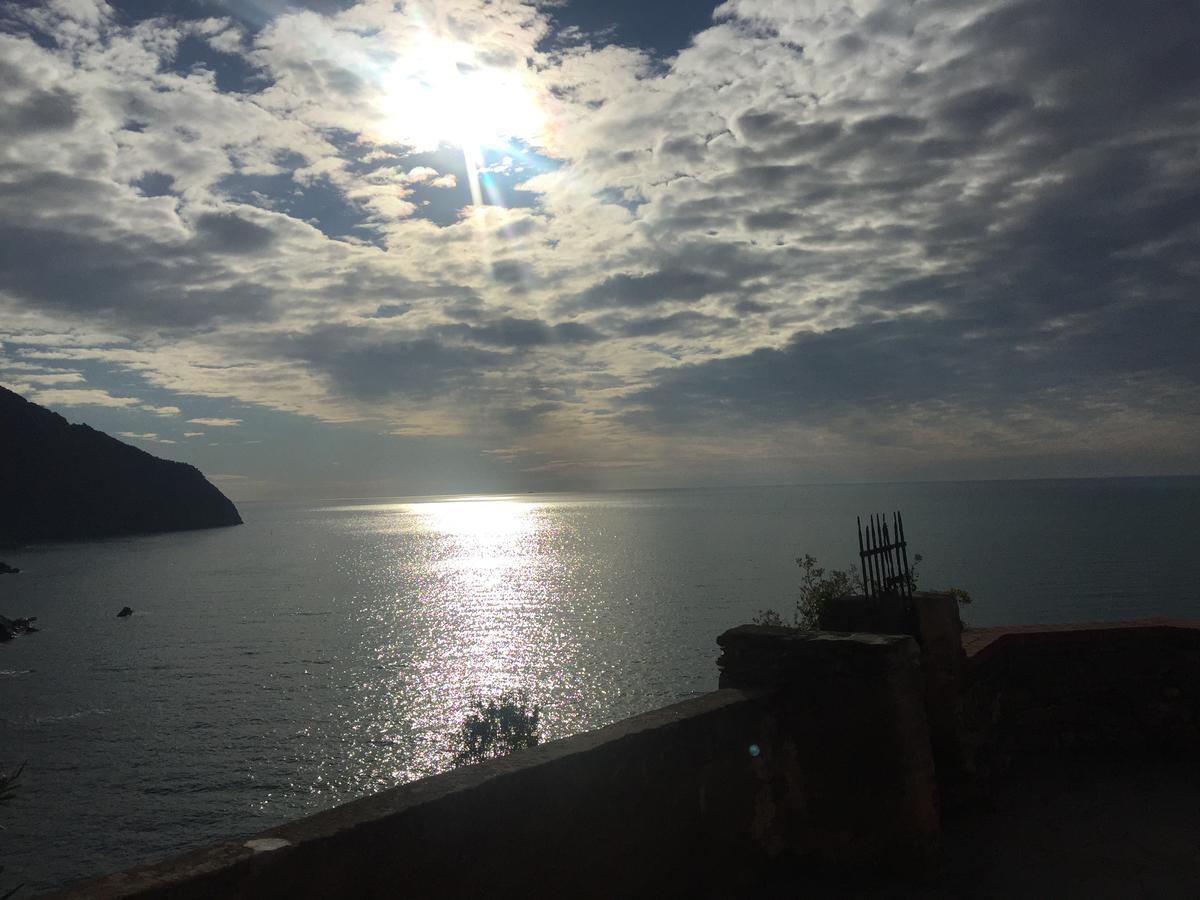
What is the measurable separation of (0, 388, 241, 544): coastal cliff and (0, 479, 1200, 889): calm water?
5473cm

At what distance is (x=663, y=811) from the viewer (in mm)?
4500

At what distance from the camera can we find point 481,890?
3660 millimetres

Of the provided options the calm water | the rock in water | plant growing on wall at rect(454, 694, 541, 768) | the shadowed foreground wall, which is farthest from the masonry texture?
the rock in water

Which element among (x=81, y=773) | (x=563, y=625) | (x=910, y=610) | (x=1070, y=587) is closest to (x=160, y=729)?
(x=81, y=773)

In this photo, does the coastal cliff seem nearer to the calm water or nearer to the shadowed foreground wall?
the calm water

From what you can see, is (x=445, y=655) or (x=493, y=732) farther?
(x=445, y=655)

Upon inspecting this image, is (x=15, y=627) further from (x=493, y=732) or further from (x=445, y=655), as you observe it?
(x=493, y=732)

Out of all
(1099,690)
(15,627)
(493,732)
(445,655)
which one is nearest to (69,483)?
(15,627)

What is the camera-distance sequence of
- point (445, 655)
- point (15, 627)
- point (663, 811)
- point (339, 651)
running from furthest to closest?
point (15, 627) → point (339, 651) → point (445, 655) → point (663, 811)

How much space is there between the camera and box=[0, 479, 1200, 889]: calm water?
96.4 feet

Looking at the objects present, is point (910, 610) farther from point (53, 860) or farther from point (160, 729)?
point (160, 729)

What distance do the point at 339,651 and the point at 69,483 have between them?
146038 millimetres

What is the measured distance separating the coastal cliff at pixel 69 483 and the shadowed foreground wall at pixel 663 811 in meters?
186

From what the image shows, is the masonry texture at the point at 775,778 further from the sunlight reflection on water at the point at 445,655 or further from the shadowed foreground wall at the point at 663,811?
the sunlight reflection on water at the point at 445,655
